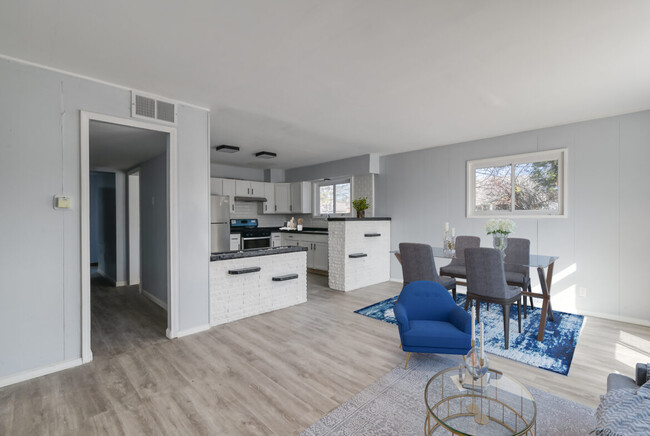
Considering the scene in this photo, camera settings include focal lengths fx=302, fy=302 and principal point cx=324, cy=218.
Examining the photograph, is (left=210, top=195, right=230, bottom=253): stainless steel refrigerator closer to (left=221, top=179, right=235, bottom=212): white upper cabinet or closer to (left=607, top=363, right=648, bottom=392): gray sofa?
(left=221, top=179, right=235, bottom=212): white upper cabinet

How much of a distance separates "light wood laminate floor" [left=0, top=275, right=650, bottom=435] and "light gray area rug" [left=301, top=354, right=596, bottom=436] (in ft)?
0.32

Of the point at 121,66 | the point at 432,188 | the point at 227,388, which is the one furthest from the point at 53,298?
the point at 432,188

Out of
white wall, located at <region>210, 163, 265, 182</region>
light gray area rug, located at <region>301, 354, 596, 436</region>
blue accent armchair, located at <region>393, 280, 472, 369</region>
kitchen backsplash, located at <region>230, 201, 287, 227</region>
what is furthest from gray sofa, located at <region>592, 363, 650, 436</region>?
white wall, located at <region>210, 163, 265, 182</region>

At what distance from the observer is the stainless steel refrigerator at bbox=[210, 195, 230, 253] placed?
5699mm

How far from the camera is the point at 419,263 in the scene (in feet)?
11.5

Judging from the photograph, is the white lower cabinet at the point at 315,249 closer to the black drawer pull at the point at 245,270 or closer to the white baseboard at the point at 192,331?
the black drawer pull at the point at 245,270

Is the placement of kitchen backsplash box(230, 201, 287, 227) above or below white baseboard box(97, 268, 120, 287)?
above

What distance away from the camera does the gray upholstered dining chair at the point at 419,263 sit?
11.3 feet

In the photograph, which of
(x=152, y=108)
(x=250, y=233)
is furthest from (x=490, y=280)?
(x=250, y=233)

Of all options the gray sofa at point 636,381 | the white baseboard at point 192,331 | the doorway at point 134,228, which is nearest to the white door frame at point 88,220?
the white baseboard at point 192,331

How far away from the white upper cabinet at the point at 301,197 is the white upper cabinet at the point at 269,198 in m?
0.55

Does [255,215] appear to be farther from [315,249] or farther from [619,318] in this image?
[619,318]

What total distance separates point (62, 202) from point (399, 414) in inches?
122

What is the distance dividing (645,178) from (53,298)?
20.4 feet
